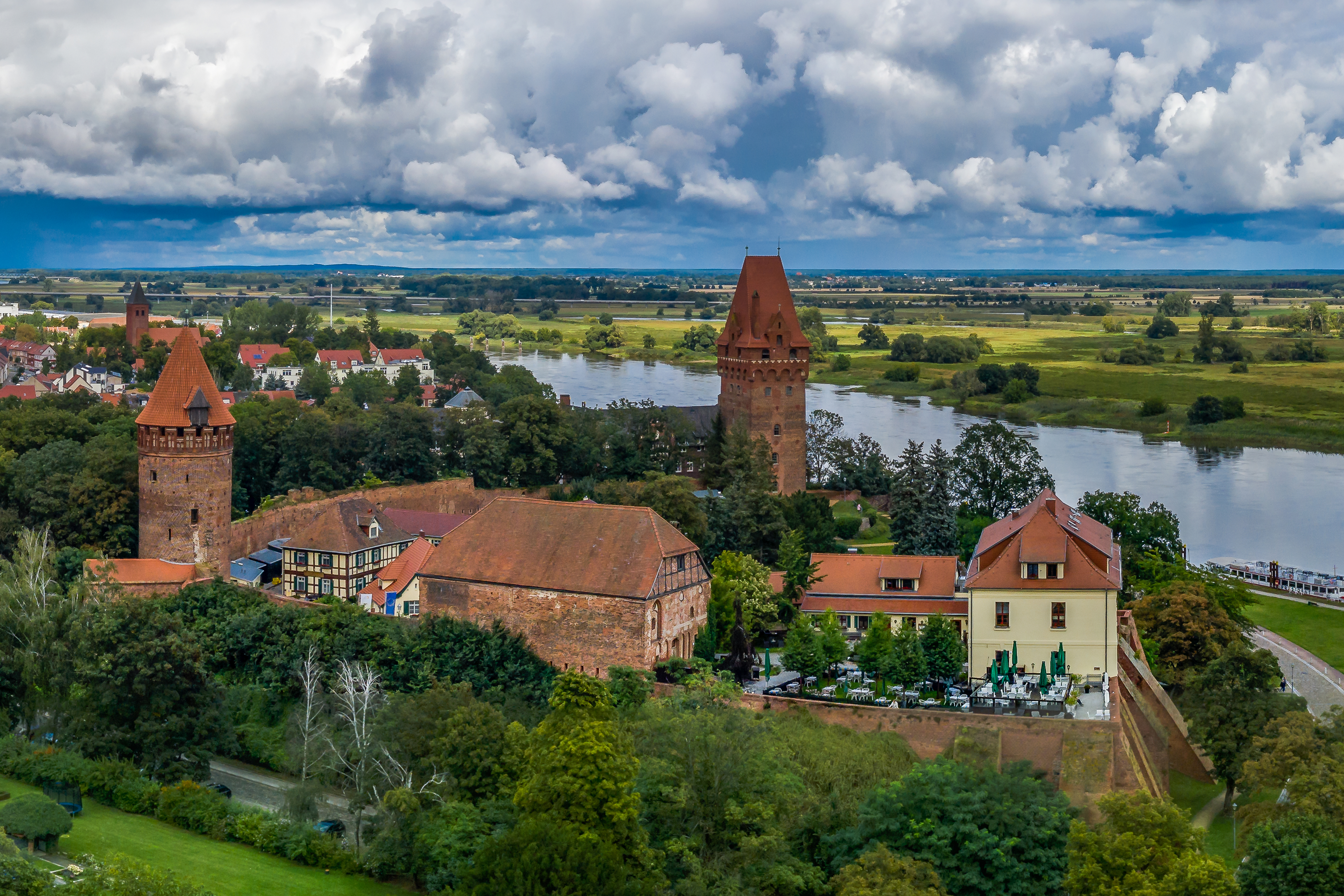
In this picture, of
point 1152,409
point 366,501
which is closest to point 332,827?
point 366,501

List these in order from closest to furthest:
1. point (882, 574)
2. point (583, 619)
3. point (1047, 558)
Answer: point (1047, 558) → point (583, 619) → point (882, 574)

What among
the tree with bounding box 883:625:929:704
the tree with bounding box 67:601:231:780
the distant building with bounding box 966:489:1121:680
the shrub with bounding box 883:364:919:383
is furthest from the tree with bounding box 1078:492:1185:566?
the shrub with bounding box 883:364:919:383

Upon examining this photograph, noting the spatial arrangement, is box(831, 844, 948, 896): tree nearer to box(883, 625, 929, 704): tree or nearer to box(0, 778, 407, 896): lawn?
box(883, 625, 929, 704): tree

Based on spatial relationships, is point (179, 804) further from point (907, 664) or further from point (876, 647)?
point (907, 664)

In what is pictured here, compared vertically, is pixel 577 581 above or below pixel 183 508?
below

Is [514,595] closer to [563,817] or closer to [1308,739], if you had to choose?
[563,817]

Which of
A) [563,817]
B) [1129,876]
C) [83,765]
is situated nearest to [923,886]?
[1129,876]
